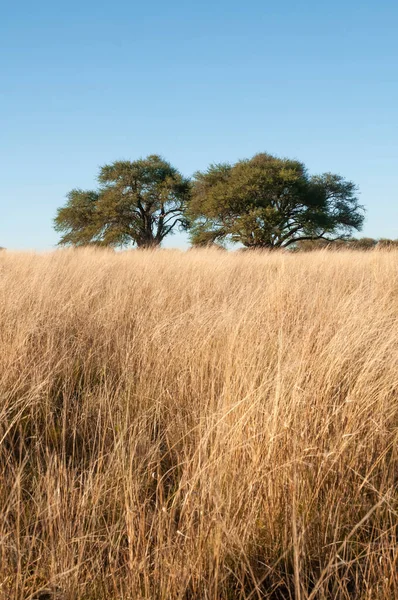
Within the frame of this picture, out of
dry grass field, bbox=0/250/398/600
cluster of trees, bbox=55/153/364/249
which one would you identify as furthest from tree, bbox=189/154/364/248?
dry grass field, bbox=0/250/398/600

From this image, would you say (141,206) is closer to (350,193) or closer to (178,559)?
(350,193)

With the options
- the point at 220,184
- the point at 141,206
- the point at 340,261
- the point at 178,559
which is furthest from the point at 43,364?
the point at 141,206

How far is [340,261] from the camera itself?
1009 cm

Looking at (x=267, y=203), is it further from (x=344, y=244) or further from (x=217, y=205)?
(x=344, y=244)

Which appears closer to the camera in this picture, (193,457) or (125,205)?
(193,457)

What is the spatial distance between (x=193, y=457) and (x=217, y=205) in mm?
23727

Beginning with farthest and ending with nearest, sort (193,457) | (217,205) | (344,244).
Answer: (344,244) → (217,205) → (193,457)

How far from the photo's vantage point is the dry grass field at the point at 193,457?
58.1 inches

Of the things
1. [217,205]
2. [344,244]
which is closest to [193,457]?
[217,205]

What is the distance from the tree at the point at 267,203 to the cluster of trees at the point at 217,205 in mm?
51

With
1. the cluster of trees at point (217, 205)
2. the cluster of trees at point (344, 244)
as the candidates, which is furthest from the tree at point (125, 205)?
the cluster of trees at point (344, 244)

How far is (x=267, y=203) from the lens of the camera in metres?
25.2

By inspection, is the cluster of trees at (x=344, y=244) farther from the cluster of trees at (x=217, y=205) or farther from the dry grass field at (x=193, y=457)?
the dry grass field at (x=193, y=457)

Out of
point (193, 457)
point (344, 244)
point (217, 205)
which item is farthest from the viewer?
point (344, 244)
